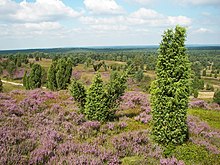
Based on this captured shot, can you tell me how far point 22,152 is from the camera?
803 cm

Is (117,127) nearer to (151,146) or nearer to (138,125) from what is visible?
(138,125)

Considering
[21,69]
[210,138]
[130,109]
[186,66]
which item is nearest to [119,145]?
[186,66]

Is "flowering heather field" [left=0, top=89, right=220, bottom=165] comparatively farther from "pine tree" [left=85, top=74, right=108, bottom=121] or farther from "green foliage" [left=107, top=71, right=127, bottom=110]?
"green foliage" [left=107, top=71, right=127, bottom=110]

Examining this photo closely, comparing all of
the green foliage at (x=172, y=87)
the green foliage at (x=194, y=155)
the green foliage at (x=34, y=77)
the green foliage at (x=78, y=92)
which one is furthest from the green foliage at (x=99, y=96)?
the green foliage at (x=34, y=77)

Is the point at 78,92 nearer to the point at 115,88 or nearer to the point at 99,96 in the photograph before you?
the point at 99,96

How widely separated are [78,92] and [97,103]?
2041mm

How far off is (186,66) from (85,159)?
6283 mm

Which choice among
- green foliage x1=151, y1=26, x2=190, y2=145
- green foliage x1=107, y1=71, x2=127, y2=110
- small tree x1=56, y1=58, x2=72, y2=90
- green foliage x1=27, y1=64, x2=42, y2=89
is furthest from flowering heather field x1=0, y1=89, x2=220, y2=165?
green foliage x1=27, y1=64, x2=42, y2=89

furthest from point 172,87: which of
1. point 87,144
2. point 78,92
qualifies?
point 78,92

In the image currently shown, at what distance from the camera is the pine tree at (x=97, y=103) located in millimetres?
13494

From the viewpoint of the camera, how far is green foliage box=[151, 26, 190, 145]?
10.4m

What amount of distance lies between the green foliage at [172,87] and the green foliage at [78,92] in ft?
19.2

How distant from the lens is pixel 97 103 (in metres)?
13.4

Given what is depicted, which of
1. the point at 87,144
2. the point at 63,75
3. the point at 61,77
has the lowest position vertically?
the point at 61,77
